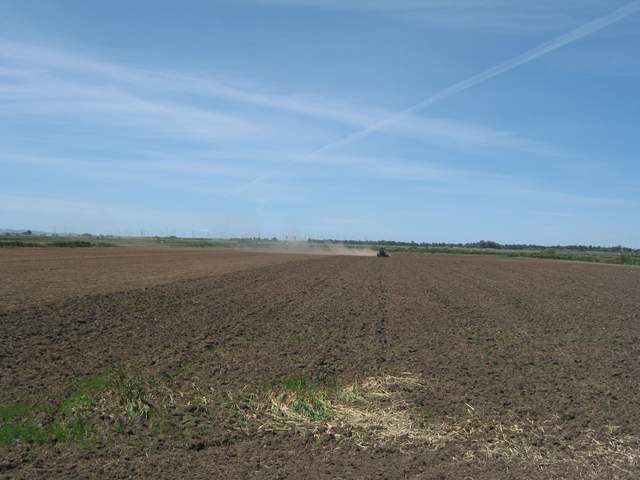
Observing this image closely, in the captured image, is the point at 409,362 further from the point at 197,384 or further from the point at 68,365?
the point at 68,365

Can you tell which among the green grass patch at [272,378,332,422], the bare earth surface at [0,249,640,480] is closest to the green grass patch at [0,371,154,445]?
the bare earth surface at [0,249,640,480]

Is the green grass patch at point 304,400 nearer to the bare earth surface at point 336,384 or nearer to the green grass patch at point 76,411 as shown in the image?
the bare earth surface at point 336,384

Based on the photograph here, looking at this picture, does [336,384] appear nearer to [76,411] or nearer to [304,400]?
[304,400]

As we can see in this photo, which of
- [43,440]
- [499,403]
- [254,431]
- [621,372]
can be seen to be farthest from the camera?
[621,372]

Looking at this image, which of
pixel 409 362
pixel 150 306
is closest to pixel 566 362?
pixel 409 362

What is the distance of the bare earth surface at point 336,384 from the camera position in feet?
26.8

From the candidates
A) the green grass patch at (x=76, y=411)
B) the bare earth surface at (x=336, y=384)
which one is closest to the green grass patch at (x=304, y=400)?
the bare earth surface at (x=336, y=384)

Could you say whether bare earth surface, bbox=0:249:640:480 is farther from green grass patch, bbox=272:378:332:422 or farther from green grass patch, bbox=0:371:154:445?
green grass patch, bbox=0:371:154:445

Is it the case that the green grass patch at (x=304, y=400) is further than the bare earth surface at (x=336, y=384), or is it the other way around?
the green grass patch at (x=304, y=400)

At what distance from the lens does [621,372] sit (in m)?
14.2

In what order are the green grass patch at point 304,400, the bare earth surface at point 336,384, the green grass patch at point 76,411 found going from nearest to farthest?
the bare earth surface at point 336,384
the green grass patch at point 76,411
the green grass patch at point 304,400

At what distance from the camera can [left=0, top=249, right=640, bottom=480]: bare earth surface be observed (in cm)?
817

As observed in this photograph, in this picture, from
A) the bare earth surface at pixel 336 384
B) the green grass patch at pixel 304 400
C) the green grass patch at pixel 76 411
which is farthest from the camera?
the green grass patch at pixel 304 400

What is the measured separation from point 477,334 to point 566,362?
4005 millimetres
